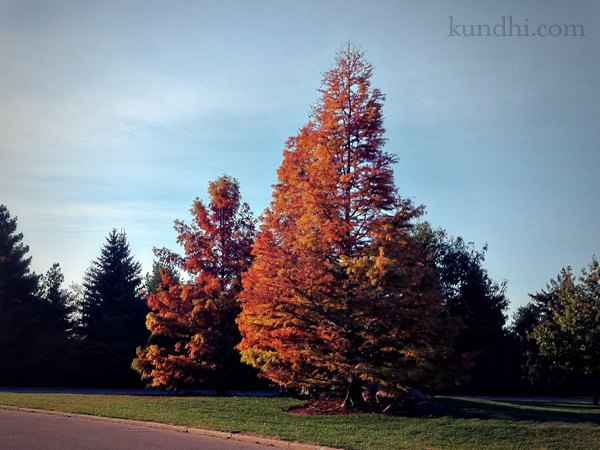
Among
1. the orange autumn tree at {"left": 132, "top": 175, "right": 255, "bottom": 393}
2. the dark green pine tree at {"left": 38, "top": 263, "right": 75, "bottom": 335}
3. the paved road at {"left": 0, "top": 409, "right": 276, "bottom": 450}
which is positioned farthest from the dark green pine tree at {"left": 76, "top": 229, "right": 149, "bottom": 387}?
the paved road at {"left": 0, "top": 409, "right": 276, "bottom": 450}

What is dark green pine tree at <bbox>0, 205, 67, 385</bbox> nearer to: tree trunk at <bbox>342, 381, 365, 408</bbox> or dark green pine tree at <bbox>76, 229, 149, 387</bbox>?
dark green pine tree at <bbox>76, 229, 149, 387</bbox>

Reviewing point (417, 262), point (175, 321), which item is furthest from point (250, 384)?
point (417, 262)

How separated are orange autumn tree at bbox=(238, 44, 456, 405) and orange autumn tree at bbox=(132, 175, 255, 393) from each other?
6167mm

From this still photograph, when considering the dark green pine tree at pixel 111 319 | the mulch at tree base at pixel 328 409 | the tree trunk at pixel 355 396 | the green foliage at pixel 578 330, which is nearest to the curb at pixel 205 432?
the mulch at tree base at pixel 328 409

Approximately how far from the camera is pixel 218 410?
16500 millimetres

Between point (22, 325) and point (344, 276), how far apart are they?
35053 millimetres

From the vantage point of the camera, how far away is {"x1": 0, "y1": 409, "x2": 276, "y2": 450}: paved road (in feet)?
34.5

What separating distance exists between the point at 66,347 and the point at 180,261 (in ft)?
77.2

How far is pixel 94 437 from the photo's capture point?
11656 mm

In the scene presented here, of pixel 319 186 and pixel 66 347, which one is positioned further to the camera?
pixel 66 347

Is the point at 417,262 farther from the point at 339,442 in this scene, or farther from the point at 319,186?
the point at 339,442

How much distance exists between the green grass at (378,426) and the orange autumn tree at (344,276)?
5.47 feet

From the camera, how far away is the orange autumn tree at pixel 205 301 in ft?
80.4

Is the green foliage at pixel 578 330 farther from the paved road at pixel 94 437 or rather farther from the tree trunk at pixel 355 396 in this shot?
the paved road at pixel 94 437
